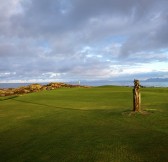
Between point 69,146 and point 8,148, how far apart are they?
10.7 ft

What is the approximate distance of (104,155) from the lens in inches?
448

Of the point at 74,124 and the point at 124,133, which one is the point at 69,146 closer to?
the point at 124,133

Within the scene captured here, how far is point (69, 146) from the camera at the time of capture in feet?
42.9

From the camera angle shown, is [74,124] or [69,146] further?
[74,124]

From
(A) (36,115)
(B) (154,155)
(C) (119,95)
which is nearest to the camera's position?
(B) (154,155)

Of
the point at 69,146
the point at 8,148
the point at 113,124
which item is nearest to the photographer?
the point at 69,146

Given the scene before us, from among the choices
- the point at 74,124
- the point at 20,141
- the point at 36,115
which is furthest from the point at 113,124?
the point at 36,115

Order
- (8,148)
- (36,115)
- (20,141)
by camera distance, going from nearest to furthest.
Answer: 1. (8,148)
2. (20,141)
3. (36,115)

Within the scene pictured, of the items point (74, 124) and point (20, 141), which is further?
point (74, 124)

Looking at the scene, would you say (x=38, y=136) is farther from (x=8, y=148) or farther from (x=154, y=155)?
(x=154, y=155)

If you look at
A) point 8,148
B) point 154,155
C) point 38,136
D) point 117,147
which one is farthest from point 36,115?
point 154,155

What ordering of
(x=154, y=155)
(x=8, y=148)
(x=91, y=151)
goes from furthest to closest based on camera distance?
(x=8, y=148), (x=91, y=151), (x=154, y=155)

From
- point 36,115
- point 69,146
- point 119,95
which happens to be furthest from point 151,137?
point 119,95

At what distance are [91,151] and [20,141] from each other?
483 centimetres
